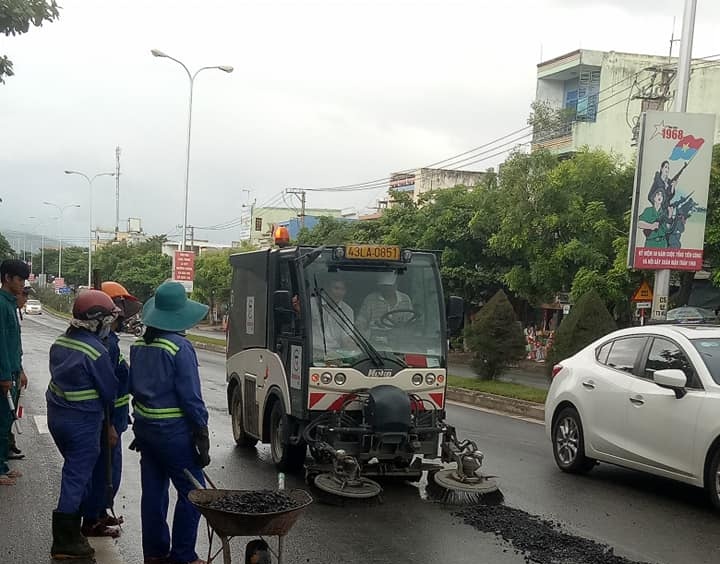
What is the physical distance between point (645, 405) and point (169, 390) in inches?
Result: 188

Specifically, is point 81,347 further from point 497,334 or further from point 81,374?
point 497,334

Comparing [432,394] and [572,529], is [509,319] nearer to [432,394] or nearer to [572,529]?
[432,394]

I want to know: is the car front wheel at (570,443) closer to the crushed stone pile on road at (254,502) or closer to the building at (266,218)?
the crushed stone pile on road at (254,502)

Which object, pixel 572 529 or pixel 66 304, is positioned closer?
pixel 572 529

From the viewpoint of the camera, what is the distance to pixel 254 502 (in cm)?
443

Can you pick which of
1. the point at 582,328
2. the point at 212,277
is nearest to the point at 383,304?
the point at 582,328

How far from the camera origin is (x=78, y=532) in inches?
213

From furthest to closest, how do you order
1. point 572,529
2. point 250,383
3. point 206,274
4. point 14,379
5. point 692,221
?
1. point 206,274
2. point 692,221
3. point 250,383
4. point 14,379
5. point 572,529

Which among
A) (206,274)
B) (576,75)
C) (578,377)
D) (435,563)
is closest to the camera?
(435,563)

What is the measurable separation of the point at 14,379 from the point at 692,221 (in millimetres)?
12444

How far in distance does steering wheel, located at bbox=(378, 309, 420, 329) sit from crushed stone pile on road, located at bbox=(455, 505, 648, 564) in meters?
1.87

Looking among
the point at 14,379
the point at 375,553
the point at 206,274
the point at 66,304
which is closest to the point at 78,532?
the point at 375,553

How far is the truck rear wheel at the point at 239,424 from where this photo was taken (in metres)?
10.1

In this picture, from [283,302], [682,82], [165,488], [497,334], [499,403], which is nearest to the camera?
[165,488]
